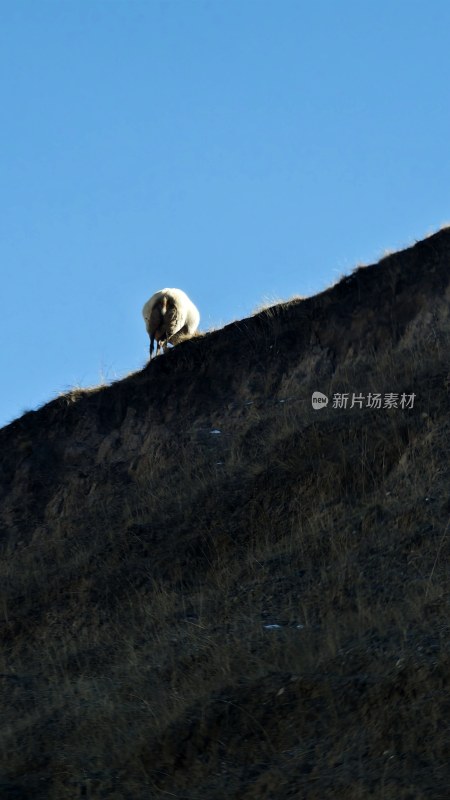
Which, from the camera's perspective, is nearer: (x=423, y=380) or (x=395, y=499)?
(x=395, y=499)

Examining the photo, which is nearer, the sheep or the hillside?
the hillside

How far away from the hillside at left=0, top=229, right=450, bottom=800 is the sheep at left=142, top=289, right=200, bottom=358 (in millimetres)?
2097

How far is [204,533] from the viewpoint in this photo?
14.7 meters

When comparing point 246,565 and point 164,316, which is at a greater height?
point 164,316

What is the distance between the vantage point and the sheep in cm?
2288

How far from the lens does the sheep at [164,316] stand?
75.0 feet

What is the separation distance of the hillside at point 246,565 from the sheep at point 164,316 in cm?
210

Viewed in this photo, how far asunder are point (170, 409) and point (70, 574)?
198 inches

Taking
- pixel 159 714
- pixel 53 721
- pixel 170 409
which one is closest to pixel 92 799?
pixel 159 714

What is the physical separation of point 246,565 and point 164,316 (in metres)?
10.0

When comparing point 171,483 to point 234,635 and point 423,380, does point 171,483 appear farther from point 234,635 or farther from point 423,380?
point 234,635

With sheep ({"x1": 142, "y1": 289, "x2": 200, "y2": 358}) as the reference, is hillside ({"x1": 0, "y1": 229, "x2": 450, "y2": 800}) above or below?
below

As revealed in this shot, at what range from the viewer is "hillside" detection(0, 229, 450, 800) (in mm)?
9359

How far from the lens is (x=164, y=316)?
22.9 meters
